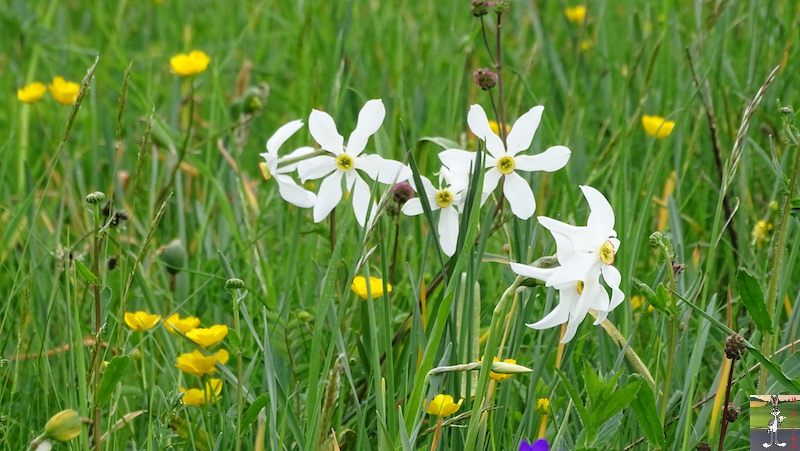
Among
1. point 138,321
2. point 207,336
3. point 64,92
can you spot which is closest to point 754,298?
point 207,336

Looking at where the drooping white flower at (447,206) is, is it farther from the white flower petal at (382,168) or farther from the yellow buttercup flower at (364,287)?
the yellow buttercup flower at (364,287)

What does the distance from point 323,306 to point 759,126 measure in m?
1.74

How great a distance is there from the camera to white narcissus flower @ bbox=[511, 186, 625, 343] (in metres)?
1.12

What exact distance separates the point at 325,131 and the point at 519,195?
309 millimetres

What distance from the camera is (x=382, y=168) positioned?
4.61 ft

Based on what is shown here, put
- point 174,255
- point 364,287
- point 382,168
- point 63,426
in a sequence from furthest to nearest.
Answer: point 174,255 → point 364,287 → point 382,168 → point 63,426

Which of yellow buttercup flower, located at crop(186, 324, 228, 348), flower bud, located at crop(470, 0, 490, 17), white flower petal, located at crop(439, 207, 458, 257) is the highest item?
flower bud, located at crop(470, 0, 490, 17)

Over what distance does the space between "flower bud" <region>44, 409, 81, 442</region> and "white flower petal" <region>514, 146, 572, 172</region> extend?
28.0 inches

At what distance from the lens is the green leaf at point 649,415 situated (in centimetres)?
118

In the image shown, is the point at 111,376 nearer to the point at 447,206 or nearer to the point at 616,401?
the point at 447,206

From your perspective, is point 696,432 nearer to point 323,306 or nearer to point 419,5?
point 323,306

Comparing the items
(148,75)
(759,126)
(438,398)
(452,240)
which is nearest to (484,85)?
(452,240)

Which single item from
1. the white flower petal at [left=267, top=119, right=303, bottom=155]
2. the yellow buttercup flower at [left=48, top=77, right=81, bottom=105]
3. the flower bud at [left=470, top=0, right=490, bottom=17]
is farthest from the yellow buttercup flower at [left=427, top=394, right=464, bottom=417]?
the yellow buttercup flower at [left=48, top=77, right=81, bottom=105]

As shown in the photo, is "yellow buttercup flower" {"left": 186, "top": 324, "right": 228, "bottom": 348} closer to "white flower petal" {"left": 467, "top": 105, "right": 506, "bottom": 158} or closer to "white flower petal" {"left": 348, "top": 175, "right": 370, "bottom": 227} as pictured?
"white flower petal" {"left": 348, "top": 175, "right": 370, "bottom": 227}
